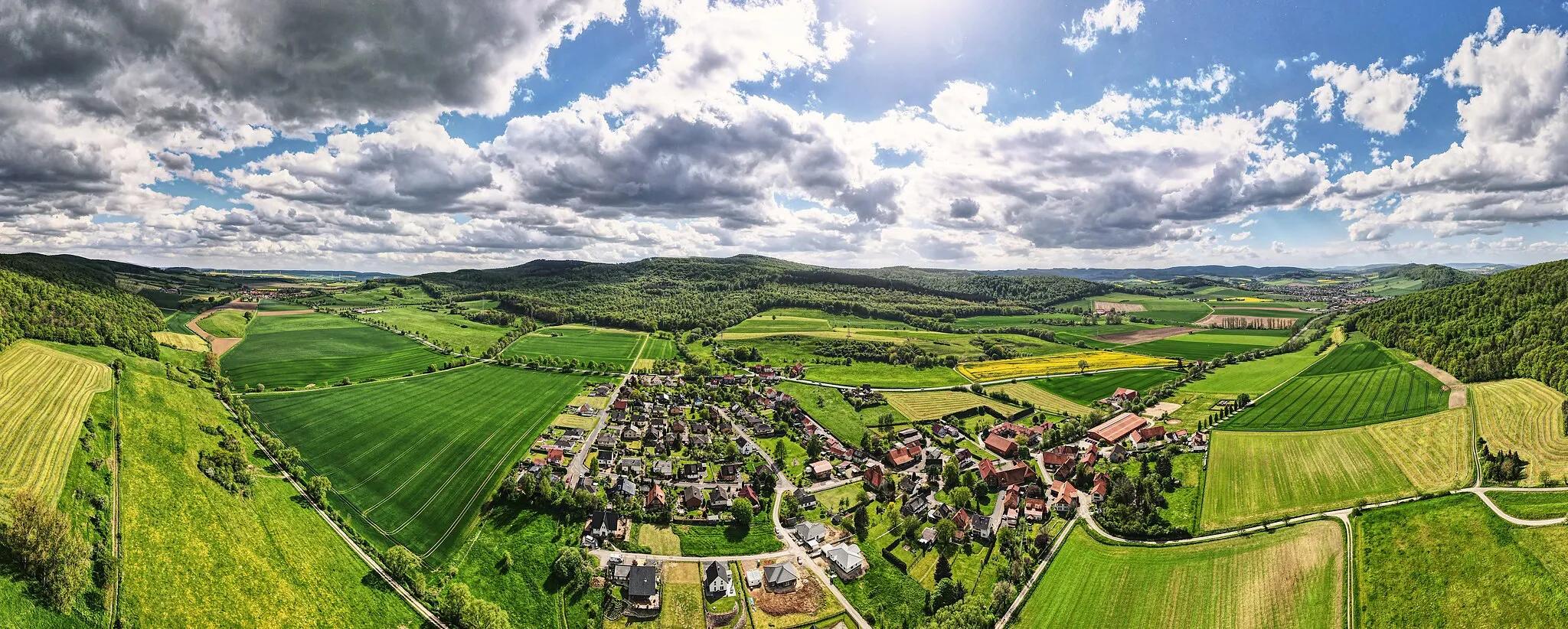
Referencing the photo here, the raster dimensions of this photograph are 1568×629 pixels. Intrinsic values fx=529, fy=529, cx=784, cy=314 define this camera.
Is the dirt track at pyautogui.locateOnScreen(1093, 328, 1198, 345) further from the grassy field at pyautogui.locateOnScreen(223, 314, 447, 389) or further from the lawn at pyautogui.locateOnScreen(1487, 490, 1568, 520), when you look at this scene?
the grassy field at pyautogui.locateOnScreen(223, 314, 447, 389)

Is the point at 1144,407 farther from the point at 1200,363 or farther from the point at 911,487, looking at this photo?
the point at 911,487

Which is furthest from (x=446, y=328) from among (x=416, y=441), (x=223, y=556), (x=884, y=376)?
(x=884, y=376)

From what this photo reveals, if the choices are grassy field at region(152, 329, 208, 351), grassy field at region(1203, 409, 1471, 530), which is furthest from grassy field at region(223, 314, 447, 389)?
grassy field at region(1203, 409, 1471, 530)

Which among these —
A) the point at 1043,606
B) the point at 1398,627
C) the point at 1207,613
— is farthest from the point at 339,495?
the point at 1398,627

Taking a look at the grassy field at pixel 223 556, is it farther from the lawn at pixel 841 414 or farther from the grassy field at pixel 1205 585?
the lawn at pixel 841 414

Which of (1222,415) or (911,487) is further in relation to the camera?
(1222,415)

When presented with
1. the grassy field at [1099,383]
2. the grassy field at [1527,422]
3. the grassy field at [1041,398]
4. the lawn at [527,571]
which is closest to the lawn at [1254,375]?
the grassy field at [1099,383]

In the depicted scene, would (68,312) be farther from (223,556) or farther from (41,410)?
(223,556)
